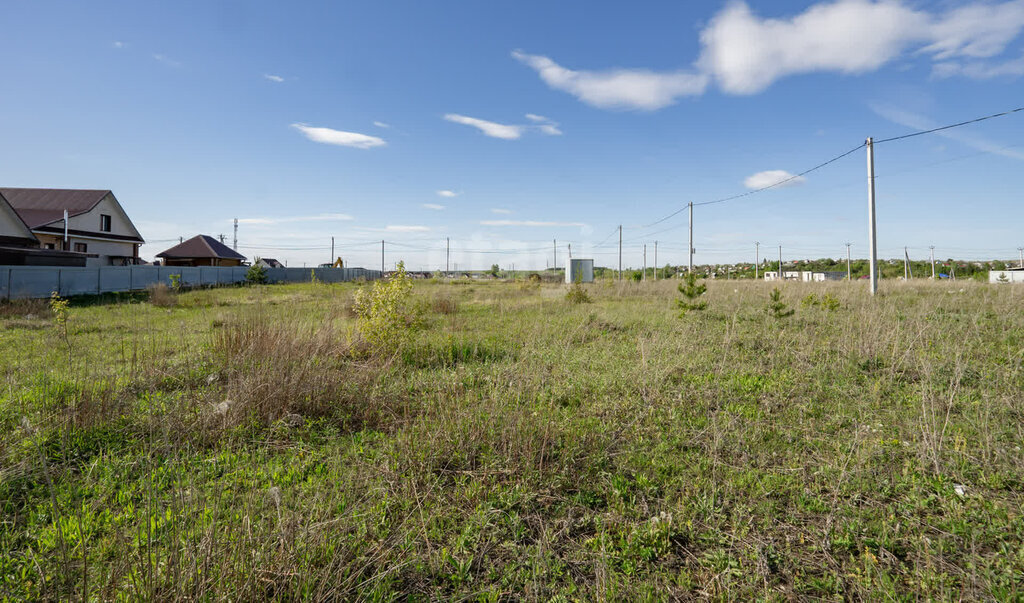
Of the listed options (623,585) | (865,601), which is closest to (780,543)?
(865,601)

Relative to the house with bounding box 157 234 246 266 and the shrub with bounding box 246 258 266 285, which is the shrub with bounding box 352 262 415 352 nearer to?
the shrub with bounding box 246 258 266 285

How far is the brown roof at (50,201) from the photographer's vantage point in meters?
28.3

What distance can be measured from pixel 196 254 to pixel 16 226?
58.0ft

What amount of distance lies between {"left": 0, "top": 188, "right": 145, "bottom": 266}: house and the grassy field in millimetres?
30734

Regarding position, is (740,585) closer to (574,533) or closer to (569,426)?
(574,533)

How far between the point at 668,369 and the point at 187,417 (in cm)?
498

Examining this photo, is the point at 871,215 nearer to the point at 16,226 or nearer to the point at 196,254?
the point at 16,226

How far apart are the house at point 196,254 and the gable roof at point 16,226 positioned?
16.2 metres

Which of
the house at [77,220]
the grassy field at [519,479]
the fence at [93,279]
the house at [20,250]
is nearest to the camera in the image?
the grassy field at [519,479]

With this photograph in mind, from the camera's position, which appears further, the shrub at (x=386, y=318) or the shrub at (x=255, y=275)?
the shrub at (x=255, y=275)

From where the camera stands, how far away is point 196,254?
39812 mm

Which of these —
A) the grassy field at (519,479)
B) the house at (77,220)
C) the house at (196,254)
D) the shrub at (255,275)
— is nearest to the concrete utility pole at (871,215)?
the grassy field at (519,479)

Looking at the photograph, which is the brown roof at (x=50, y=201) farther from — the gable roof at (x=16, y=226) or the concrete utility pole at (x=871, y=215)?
the concrete utility pole at (x=871, y=215)

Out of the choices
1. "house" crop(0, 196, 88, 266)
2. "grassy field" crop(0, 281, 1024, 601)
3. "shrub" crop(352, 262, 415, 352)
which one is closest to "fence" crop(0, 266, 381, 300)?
"house" crop(0, 196, 88, 266)
